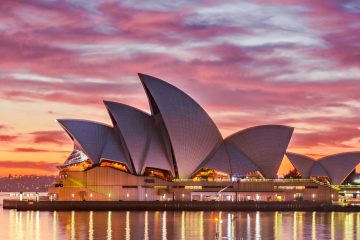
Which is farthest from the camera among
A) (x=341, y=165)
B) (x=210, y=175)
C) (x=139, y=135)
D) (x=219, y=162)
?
(x=341, y=165)

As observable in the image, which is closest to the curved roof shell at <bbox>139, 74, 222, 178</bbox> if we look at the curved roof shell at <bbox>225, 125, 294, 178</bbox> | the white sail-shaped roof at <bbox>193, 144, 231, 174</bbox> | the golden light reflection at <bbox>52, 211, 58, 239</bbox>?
the white sail-shaped roof at <bbox>193, 144, 231, 174</bbox>

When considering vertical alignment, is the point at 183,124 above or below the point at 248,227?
above

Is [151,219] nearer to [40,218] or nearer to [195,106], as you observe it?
[40,218]

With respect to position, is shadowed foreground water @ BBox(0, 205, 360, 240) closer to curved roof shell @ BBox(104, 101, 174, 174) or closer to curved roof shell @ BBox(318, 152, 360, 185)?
curved roof shell @ BBox(104, 101, 174, 174)

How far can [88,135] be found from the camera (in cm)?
10762

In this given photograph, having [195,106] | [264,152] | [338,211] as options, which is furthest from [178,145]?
[338,211]

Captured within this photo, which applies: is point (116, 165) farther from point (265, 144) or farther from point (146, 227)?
point (146, 227)

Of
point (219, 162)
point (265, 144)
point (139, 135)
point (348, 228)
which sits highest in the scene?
point (139, 135)

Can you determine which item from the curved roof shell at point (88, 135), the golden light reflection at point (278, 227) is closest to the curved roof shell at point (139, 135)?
the curved roof shell at point (88, 135)

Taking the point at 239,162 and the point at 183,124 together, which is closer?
the point at 183,124

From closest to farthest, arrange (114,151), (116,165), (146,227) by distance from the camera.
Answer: (146,227) → (114,151) → (116,165)

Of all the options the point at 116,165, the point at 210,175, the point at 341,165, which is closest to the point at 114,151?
the point at 116,165

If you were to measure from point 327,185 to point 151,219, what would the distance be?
40368mm

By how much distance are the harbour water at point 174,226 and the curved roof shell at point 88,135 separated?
13778mm
